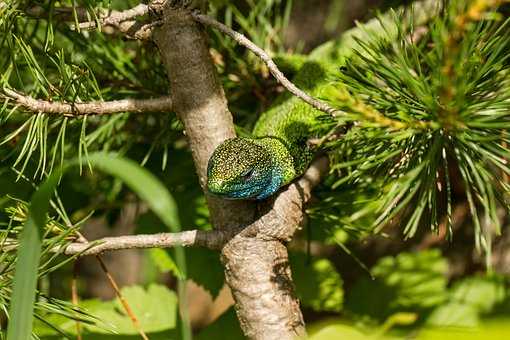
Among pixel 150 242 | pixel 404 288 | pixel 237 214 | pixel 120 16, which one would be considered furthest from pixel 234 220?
pixel 404 288

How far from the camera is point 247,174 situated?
3.59 feet

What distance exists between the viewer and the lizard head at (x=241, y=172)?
1042 mm

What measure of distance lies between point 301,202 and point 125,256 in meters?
1.53

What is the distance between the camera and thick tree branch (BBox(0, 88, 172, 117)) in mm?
1036

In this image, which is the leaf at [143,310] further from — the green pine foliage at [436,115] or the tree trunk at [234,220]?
the green pine foliage at [436,115]

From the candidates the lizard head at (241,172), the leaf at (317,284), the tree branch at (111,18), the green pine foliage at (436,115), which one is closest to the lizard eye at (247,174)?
the lizard head at (241,172)

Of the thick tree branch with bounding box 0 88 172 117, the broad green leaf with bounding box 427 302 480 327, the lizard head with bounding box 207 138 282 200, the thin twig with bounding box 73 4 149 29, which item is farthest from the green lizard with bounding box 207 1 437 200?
the broad green leaf with bounding box 427 302 480 327

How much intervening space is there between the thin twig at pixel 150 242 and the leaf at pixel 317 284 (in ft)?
1.35

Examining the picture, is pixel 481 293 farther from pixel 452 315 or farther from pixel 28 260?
pixel 28 260

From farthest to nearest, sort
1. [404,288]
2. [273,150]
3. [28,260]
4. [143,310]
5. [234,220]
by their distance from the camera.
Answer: [404,288] → [143,310] → [273,150] → [234,220] → [28,260]

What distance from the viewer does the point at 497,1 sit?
2.26 feet

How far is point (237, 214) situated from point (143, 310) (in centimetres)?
46

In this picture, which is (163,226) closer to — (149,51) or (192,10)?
(149,51)

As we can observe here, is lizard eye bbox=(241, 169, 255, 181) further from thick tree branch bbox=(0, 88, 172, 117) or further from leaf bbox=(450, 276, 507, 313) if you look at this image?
leaf bbox=(450, 276, 507, 313)
